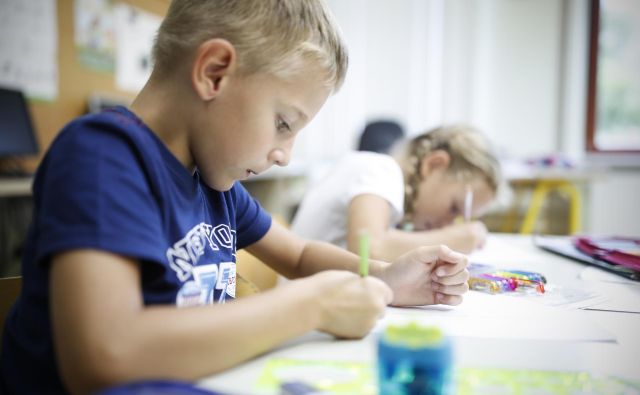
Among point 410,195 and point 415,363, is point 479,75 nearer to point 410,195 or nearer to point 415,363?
point 410,195

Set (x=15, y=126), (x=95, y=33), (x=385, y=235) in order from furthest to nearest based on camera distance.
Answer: (x=95, y=33), (x=15, y=126), (x=385, y=235)

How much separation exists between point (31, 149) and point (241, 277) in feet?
5.81

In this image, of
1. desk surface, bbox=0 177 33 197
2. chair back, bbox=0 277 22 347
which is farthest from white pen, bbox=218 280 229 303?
desk surface, bbox=0 177 33 197

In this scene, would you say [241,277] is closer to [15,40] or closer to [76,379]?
[76,379]

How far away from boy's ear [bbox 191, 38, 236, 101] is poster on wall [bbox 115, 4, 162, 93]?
2315 mm

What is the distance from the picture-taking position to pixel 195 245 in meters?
0.67

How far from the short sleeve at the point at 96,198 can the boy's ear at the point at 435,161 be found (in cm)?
108

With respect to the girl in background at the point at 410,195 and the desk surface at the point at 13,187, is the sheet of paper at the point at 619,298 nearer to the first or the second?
the girl in background at the point at 410,195

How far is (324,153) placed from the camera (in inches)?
175

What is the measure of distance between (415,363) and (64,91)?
2.55 m

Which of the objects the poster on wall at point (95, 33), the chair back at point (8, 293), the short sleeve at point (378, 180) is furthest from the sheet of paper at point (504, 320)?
the poster on wall at point (95, 33)

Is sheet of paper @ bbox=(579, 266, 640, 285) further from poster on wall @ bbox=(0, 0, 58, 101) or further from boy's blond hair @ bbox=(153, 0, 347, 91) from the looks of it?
poster on wall @ bbox=(0, 0, 58, 101)

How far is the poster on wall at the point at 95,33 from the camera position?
2510mm

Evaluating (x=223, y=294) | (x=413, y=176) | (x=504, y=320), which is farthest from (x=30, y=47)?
(x=504, y=320)
